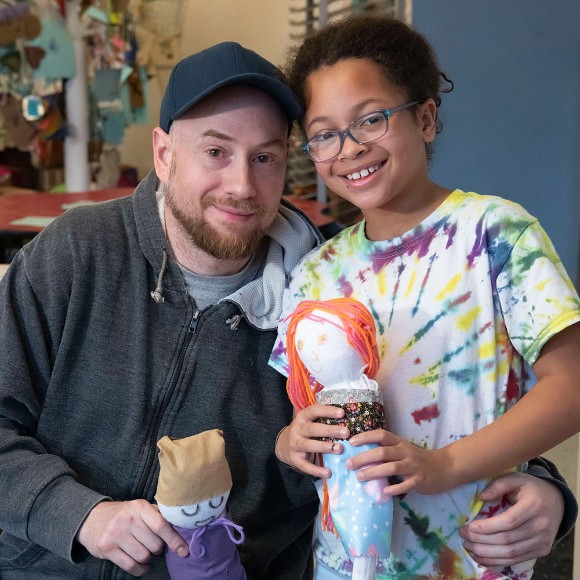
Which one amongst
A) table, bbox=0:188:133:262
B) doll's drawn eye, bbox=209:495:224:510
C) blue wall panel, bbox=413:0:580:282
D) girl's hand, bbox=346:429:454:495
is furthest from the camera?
blue wall panel, bbox=413:0:580:282

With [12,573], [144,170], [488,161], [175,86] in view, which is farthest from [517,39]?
[12,573]

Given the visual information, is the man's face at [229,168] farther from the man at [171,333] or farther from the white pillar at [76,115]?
the white pillar at [76,115]

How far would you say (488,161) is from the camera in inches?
162

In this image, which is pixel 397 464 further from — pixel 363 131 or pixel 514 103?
pixel 514 103

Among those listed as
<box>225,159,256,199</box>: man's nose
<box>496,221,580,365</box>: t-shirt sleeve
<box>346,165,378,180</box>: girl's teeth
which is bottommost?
<box>496,221,580,365</box>: t-shirt sleeve

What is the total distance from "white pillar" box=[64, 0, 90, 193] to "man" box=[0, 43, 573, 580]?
2365mm

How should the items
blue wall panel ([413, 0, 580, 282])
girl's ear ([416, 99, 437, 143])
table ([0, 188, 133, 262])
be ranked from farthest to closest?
A: blue wall panel ([413, 0, 580, 282]), table ([0, 188, 133, 262]), girl's ear ([416, 99, 437, 143])

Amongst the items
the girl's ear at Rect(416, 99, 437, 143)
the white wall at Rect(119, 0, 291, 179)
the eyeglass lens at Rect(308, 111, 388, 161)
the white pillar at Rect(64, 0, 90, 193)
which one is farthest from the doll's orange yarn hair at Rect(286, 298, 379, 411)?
the white wall at Rect(119, 0, 291, 179)

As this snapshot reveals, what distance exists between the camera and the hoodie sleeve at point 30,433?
1.31 m

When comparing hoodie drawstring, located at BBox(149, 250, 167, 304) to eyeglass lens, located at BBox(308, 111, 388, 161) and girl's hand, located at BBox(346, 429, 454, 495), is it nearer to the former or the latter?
eyeglass lens, located at BBox(308, 111, 388, 161)

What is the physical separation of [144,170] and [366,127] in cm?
289

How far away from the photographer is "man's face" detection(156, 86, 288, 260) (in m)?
1.47

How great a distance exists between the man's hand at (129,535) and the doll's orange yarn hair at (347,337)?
30 cm

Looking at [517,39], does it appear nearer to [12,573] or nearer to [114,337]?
[114,337]
